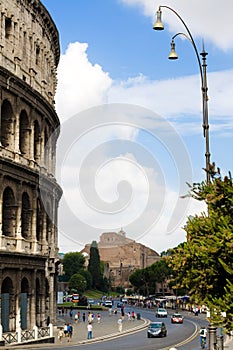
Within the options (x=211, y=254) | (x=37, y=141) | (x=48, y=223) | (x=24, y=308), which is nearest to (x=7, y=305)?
(x=24, y=308)

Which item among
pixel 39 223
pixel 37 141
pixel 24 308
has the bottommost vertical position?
pixel 24 308

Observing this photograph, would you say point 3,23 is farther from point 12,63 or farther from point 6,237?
point 6,237

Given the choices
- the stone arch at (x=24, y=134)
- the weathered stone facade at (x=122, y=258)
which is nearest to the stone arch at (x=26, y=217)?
the stone arch at (x=24, y=134)

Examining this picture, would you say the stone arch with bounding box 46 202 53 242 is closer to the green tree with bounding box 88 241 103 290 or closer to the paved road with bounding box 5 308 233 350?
the paved road with bounding box 5 308 233 350

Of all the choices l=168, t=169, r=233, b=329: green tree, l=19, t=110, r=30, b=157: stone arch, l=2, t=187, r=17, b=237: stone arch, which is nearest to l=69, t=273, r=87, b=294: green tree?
l=19, t=110, r=30, b=157: stone arch

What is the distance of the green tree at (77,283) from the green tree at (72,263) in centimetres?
2102

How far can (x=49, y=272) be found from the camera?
4753 centimetres

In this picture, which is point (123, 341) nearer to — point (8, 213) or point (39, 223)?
point (39, 223)

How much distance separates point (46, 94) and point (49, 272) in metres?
12.0

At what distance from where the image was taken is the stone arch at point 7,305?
37188 millimetres

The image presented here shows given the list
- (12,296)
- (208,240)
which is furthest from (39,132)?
(208,240)

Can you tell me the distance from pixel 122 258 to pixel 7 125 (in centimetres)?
14557

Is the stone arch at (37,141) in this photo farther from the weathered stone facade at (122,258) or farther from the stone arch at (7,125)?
the weathered stone facade at (122,258)

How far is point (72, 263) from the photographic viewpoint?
166625mm
